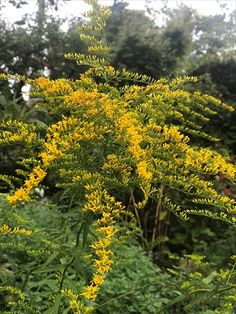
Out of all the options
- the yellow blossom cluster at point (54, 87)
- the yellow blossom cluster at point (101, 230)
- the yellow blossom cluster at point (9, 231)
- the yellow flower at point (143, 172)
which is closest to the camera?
the yellow blossom cluster at point (101, 230)

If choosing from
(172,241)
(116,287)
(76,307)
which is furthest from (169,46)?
(76,307)

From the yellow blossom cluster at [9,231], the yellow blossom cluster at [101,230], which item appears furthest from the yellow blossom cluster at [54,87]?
the yellow blossom cluster at [9,231]

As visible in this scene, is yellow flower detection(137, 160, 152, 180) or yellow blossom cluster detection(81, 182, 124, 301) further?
yellow flower detection(137, 160, 152, 180)

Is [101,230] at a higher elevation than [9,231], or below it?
higher

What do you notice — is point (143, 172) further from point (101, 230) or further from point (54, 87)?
point (54, 87)

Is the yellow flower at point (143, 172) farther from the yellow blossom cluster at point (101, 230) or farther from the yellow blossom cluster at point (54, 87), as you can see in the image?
the yellow blossom cluster at point (54, 87)

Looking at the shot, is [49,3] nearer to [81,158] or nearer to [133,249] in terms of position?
[133,249]

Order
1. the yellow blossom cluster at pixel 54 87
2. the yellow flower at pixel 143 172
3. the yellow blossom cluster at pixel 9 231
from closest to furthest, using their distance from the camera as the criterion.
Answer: the yellow flower at pixel 143 172
the yellow blossom cluster at pixel 9 231
the yellow blossom cluster at pixel 54 87

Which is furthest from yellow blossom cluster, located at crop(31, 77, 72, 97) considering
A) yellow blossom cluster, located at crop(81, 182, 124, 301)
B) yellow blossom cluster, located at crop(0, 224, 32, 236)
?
yellow blossom cluster, located at crop(0, 224, 32, 236)

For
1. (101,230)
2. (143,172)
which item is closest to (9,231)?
(101,230)

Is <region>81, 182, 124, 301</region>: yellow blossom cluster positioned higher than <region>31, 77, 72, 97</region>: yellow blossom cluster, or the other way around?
<region>31, 77, 72, 97</region>: yellow blossom cluster

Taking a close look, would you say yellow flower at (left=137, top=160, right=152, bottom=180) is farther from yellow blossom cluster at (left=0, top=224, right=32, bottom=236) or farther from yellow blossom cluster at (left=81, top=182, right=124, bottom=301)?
yellow blossom cluster at (left=0, top=224, right=32, bottom=236)

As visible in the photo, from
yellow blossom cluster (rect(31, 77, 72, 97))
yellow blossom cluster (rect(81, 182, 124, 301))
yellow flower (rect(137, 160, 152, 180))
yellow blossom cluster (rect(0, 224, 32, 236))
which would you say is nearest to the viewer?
yellow blossom cluster (rect(81, 182, 124, 301))

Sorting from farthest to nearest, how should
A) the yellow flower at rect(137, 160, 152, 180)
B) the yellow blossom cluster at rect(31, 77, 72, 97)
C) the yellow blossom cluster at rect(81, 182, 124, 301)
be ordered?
1. the yellow blossom cluster at rect(31, 77, 72, 97)
2. the yellow flower at rect(137, 160, 152, 180)
3. the yellow blossom cluster at rect(81, 182, 124, 301)
